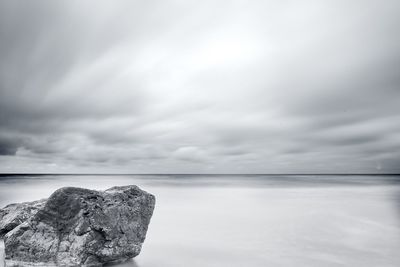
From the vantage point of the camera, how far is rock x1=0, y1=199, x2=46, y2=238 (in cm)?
857

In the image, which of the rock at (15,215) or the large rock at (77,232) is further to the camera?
the rock at (15,215)

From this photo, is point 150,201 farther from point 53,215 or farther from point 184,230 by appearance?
point 184,230

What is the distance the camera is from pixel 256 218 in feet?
48.0

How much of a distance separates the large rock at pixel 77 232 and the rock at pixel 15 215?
2485mm

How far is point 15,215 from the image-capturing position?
29.4ft

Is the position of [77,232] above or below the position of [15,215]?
above

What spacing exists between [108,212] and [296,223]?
33.5 feet

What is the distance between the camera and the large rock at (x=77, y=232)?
5941 millimetres

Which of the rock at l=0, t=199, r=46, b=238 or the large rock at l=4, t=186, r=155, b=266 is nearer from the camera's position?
the large rock at l=4, t=186, r=155, b=266

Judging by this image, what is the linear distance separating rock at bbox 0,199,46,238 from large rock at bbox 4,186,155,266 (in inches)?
97.8

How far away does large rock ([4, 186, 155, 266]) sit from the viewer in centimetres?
594

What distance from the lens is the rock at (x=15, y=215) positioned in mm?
8570

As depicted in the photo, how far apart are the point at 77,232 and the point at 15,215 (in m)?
4.53

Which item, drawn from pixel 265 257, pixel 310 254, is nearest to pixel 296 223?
pixel 310 254
